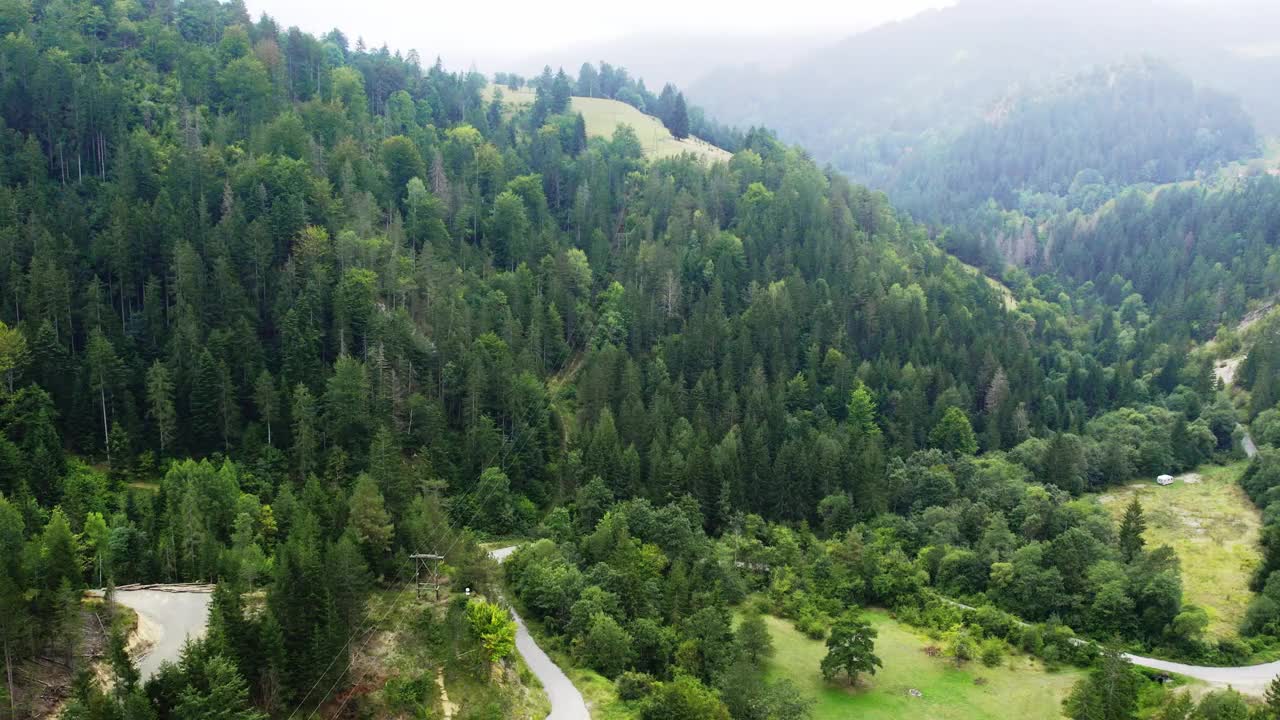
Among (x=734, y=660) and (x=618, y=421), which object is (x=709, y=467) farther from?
(x=734, y=660)

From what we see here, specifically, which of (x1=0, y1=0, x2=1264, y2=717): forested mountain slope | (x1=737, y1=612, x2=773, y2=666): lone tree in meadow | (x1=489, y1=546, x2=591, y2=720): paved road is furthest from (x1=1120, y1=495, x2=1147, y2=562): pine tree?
(x1=489, y1=546, x2=591, y2=720): paved road

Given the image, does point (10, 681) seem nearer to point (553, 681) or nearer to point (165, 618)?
point (165, 618)

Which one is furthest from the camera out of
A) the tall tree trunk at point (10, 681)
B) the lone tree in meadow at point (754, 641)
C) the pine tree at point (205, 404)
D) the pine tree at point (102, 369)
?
the pine tree at point (205, 404)

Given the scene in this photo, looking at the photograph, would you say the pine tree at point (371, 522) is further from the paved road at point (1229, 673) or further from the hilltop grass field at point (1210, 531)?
the hilltop grass field at point (1210, 531)

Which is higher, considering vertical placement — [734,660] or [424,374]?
[424,374]

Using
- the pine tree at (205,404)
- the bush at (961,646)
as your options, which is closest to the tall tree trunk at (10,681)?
the pine tree at (205,404)

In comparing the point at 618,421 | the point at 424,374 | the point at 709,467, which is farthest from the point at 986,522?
the point at 424,374
